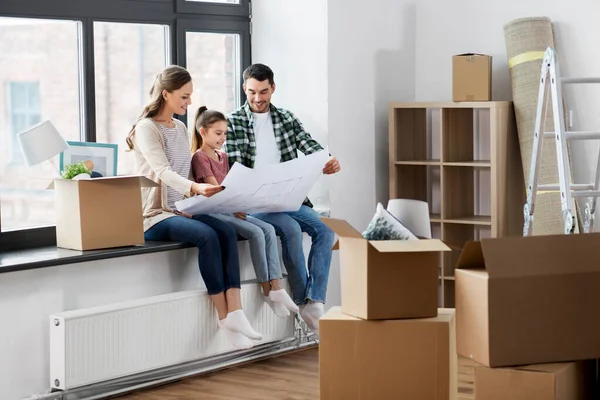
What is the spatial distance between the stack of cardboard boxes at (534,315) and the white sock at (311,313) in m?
1.70

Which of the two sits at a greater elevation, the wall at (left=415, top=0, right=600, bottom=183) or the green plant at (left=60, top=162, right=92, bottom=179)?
the wall at (left=415, top=0, right=600, bottom=183)

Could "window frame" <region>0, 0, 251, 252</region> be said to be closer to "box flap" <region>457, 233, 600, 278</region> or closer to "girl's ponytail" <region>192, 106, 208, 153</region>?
"girl's ponytail" <region>192, 106, 208, 153</region>

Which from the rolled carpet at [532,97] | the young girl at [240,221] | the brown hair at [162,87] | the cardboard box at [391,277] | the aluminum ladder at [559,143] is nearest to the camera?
the cardboard box at [391,277]

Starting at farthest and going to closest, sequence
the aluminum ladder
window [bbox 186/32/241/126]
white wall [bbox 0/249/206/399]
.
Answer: window [bbox 186/32/241/126], white wall [bbox 0/249/206/399], the aluminum ladder

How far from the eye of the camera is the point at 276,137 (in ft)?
16.2

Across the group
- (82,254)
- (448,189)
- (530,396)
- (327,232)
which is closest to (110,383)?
(82,254)

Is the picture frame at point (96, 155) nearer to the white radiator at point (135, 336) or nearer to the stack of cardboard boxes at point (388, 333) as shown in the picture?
the white radiator at point (135, 336)

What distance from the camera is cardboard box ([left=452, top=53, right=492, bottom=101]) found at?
5195 mm

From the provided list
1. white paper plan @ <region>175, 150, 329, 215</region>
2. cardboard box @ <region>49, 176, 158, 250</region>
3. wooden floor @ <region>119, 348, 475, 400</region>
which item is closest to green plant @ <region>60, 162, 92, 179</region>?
cardboard box @ <region>49, 176, 158, 250</region>

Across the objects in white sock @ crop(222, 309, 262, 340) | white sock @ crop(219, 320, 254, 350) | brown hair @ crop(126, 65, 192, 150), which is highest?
brown hair @ crop(126, 65, 192, 150)

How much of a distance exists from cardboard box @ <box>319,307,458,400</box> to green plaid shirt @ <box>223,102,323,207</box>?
5.72 ft

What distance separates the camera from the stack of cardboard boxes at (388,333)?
3.18 meters

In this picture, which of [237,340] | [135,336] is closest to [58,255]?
[135,336]

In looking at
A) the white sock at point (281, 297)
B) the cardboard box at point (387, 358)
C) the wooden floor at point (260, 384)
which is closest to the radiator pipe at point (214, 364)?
Answer: the wooden floor at point (260, 384)
